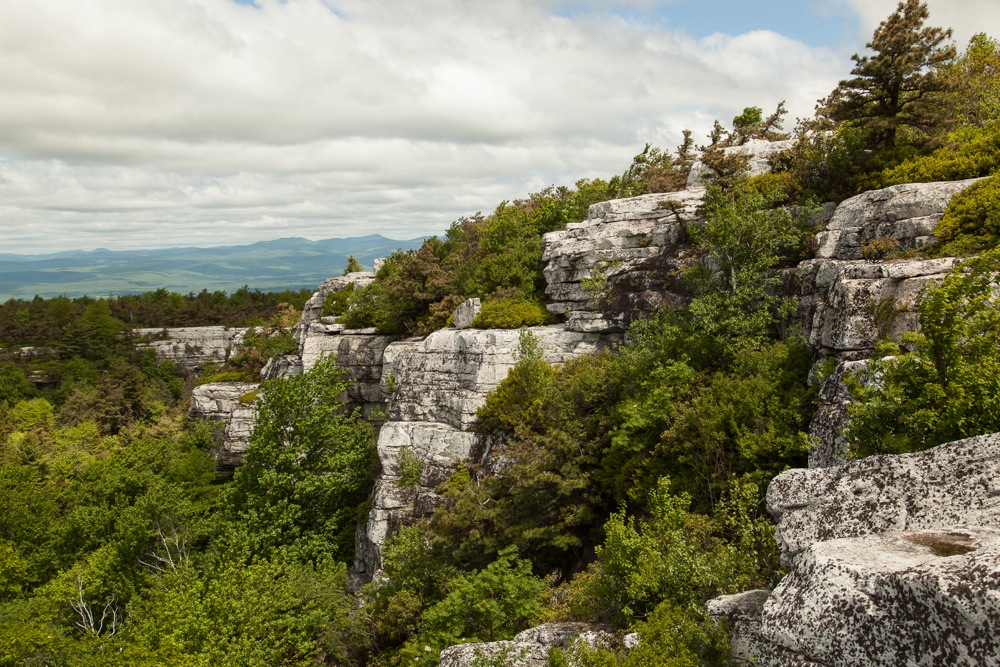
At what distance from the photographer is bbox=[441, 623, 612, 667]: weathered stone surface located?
9703 millimetres

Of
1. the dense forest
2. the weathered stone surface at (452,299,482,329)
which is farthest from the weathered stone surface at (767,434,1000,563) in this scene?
the weathered stone surface at (452,299,482,329)

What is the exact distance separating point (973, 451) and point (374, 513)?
746 inches

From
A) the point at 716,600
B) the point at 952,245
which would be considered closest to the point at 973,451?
the point at 716,600

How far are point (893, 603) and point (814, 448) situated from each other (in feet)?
23.5

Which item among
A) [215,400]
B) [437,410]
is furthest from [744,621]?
[215,400]

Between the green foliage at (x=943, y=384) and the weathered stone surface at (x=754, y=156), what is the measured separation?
54.2 feet

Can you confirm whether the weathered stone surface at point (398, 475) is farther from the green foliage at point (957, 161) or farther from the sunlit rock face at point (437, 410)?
the green foliage at point (957, 161)

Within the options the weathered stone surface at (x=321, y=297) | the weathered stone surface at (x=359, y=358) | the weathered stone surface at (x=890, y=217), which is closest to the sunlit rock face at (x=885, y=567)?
the weathered stone surface at (x=890, y=217)

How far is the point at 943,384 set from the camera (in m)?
8.21

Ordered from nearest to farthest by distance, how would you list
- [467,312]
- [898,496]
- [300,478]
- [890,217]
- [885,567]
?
[885,567], [898,496], [890,217], [300,478], [467,312]

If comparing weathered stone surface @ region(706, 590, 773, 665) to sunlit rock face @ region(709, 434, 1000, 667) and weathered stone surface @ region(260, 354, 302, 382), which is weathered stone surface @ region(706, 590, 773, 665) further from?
weathered stone surface @ region(260, 354, 302, 382)

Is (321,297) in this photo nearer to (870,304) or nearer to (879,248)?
(879,248)

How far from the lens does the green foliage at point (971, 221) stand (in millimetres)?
12859

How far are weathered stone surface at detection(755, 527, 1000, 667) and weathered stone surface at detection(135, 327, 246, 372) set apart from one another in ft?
245
